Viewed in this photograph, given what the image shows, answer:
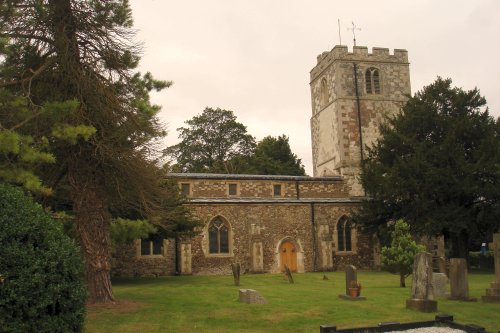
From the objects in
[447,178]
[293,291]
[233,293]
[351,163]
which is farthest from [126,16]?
[351,163]

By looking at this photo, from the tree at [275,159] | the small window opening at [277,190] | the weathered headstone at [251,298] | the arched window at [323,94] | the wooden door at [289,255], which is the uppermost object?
the arched window at [323,94]

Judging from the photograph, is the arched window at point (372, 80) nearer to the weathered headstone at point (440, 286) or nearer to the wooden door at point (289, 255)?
the wooden door at point (289, 255)

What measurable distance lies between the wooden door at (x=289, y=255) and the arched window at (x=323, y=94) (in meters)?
12.3

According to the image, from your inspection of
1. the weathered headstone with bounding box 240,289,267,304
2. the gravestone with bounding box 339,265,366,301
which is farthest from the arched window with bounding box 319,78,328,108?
the weathered headstone with bounding box 240,289,267,304

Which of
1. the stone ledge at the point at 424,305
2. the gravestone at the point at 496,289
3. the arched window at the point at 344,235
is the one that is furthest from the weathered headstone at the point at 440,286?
the arched window at the point at 344,235

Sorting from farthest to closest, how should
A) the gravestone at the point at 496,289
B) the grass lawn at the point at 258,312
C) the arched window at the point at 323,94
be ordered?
the arched window at the point at 323,94
the gravestone at the point at 496,289
the grass lawn at the point at 258,312

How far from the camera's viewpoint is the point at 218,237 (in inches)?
1146

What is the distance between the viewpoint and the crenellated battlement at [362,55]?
36.0m

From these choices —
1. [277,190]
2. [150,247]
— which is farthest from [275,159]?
[150,247]

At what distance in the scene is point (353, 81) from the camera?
35.9 m

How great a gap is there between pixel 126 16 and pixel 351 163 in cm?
2328

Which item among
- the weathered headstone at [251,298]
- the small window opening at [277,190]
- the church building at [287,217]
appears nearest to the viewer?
the weathered headstone at [251,298]

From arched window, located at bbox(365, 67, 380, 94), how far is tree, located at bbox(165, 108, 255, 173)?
1643 centimetres

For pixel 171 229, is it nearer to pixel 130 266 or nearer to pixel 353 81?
pixel 130 266
